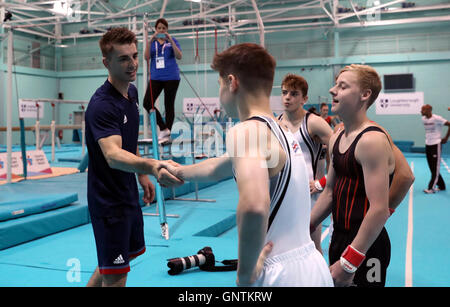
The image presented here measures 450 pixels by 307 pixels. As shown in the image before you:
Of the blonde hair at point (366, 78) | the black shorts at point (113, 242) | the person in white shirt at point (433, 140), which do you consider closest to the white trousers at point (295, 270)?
the blonde hair at point (366, 78)

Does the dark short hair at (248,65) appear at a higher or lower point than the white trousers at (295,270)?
higher

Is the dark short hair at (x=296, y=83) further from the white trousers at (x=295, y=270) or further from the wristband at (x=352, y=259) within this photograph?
the white trousers at (x=295, y=270)

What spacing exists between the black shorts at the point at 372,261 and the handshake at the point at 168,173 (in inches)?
34.4

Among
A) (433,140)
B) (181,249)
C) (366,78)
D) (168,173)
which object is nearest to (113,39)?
(168,173)

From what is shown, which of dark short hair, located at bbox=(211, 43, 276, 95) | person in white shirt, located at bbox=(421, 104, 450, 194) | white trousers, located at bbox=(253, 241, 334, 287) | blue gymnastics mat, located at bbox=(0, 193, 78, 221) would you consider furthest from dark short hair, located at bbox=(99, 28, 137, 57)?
person in white shirt, located at bbox=(421, 104, 450, 194)

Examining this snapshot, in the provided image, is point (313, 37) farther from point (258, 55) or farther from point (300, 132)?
point (258, 55)

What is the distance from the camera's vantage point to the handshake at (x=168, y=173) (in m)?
1.80

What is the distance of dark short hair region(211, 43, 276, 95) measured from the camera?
1375 millimetres

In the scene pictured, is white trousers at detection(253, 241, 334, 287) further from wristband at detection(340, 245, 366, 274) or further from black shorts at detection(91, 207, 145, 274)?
black shorts at detection(91, 207, 145, 274)

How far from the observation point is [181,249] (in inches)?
151

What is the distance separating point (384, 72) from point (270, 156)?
61.3 feet

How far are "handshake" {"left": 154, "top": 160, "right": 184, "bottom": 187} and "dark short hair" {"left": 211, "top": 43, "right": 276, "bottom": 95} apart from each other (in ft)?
1.77

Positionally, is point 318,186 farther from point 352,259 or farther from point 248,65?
point 248,65
